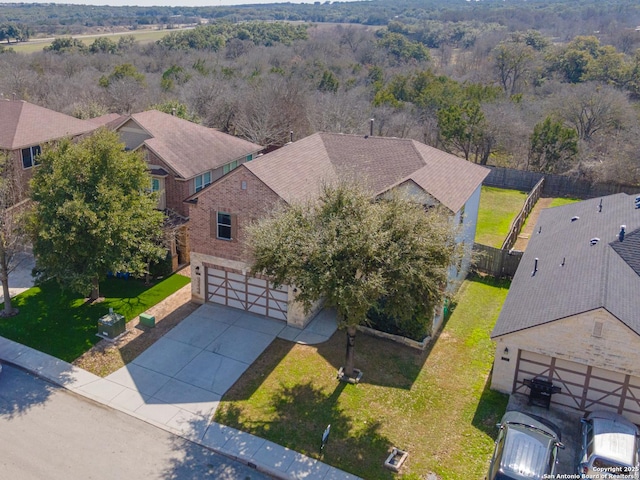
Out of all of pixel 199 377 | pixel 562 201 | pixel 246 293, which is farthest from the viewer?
pixel 562 201

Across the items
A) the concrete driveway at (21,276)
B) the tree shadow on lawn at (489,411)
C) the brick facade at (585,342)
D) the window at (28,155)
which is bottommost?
the concrete driveway at (21,276)

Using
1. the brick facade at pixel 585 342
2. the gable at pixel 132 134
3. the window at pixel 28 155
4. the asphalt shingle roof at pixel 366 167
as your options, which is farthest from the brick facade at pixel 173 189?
the brick facade at pixel 585 342

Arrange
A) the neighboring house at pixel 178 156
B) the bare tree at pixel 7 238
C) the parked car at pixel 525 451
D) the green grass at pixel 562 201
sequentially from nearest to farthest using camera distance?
the parked car at pixel 525 451, the bare tree at pixel 7 238, the neighboring house at pixel 178 156, the green grass at pixel 562 201

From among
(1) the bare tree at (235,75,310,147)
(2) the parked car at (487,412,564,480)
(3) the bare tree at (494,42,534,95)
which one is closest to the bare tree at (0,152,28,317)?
(2) the parked car at (487,412,564,480)

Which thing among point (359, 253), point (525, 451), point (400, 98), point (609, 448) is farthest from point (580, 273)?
point (400, 98)

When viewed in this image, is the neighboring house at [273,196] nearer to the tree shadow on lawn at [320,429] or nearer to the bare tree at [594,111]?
the tree shadow on lawn at [320,429]

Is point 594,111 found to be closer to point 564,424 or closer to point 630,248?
point 630,248

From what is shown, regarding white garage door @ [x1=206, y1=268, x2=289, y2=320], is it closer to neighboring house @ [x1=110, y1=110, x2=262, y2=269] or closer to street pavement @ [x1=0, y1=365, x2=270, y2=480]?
neighboring house @ [x1=110, y1=110, x2=262, y2=269]
